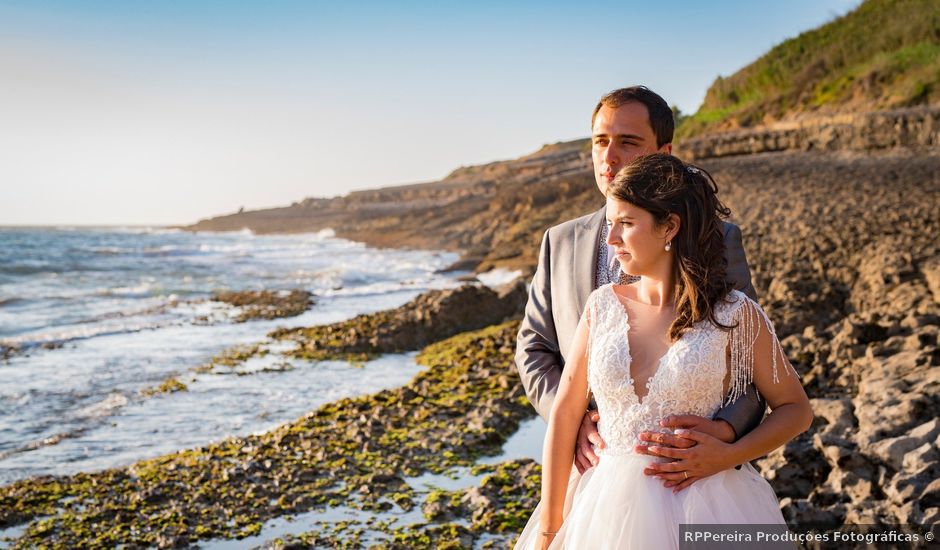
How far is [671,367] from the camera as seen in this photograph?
2281mm

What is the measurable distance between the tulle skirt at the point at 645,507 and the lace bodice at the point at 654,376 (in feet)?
0.33

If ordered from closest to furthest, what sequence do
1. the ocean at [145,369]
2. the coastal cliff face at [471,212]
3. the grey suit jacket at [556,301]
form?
the grey suit jacket at [556,301]
the ocean at [145,369]
the coastal cliff face at [471,212]

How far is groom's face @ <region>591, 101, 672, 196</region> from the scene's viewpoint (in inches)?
113

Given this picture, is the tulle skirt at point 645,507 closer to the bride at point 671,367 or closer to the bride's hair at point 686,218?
the bride at point 671,367

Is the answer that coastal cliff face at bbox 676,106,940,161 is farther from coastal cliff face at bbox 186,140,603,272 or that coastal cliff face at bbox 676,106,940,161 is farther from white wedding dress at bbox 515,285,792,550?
white wedding dress at bbox 515,285,792,550

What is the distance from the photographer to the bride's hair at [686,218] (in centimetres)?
226

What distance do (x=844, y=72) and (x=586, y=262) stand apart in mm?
38942

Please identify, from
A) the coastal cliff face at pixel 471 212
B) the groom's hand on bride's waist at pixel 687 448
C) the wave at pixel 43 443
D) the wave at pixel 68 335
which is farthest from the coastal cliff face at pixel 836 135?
the groom's hand on bride's waist at pixel 687 448

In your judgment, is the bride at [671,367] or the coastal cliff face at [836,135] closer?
the bride at [671,367]

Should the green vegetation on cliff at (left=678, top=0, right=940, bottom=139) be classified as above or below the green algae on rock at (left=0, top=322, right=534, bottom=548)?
above

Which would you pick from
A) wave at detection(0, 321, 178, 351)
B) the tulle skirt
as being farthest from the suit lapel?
wave at detection(0, 321, 178, 351)

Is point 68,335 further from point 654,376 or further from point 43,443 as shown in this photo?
point 654,376

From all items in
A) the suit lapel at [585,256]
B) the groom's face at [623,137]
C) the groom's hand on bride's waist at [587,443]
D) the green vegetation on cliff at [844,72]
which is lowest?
the groom's hand on bride's waist at [587,443]

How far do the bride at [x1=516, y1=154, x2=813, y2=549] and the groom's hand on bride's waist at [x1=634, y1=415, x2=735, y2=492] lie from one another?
0.01 metres
